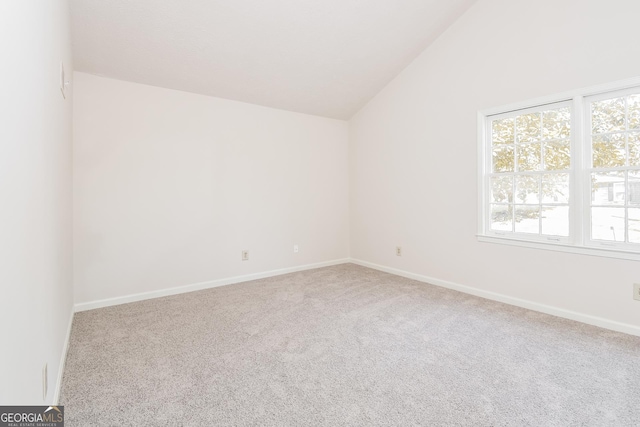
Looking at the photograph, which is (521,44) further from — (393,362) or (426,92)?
(393,362)

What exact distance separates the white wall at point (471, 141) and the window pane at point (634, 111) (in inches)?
8.1

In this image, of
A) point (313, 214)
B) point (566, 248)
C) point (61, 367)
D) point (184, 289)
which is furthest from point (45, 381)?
point (566, 248)

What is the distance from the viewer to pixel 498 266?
10.9ft

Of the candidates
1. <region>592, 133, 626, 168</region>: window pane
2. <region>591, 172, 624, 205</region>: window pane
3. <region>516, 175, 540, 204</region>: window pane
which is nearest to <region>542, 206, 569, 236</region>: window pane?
<region>516, 175, 540, 204</region>: window pane

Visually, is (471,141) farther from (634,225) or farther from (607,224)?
(634,225)

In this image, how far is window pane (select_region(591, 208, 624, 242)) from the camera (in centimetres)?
264

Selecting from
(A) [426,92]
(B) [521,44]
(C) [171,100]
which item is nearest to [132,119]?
(C) [171,100]

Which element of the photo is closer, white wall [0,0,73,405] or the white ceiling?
white wall [0,0,73,405]

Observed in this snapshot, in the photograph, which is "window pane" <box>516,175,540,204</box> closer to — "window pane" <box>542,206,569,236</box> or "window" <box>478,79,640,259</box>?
"window" <box>478,79,640,259</box>

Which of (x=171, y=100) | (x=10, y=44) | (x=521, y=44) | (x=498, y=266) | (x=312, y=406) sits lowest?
(x=312, y=406)

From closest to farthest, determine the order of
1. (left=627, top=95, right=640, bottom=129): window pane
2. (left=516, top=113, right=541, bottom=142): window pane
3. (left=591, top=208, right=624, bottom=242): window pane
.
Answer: (left=627, top=95, right=640, bottom=129): window pane, (left=591, top=208, right=624, bottom=242): window pane, (left=516, top=113, right=541, bottom=142): window pane

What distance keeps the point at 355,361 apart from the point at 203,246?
2480 mm

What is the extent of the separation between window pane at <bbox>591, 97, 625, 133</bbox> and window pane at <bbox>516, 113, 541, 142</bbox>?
0.44 meters

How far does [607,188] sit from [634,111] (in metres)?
0.64
